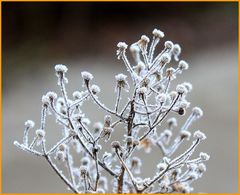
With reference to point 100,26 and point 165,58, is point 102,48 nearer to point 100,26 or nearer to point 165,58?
point 100,26

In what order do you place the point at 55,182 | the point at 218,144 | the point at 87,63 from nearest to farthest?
the point at 55,182
the point at 218,144
the point at 87,63

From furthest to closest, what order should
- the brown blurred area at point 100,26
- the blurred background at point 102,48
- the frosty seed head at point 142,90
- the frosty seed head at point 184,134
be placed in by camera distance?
1. the brown blurred area at point 100,26
2. the blurred background at point 102,48
3. the frosty seed head at point 184,134
4. the frosty seed head at point 142,90

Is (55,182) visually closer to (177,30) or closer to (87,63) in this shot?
(87,63)

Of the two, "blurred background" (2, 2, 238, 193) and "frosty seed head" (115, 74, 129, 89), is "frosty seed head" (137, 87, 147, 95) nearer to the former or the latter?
"frosty seed head" (115, 74, 129, 89)

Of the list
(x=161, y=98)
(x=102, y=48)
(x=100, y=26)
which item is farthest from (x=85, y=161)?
(x=100, y=26)

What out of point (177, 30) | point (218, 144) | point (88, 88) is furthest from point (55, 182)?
point (177, 30)

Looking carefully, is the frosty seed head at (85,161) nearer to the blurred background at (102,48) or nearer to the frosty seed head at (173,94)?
the frosty seed head at (173,94)

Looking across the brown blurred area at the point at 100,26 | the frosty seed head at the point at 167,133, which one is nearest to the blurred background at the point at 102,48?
the brown blurred area at the point at 100,26

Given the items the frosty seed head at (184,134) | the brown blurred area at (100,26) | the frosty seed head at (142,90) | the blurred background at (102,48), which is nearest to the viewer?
the frosty seed head at (142,90)

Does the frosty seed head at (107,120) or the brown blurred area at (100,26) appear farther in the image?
the brown blurred area at (100,26)
